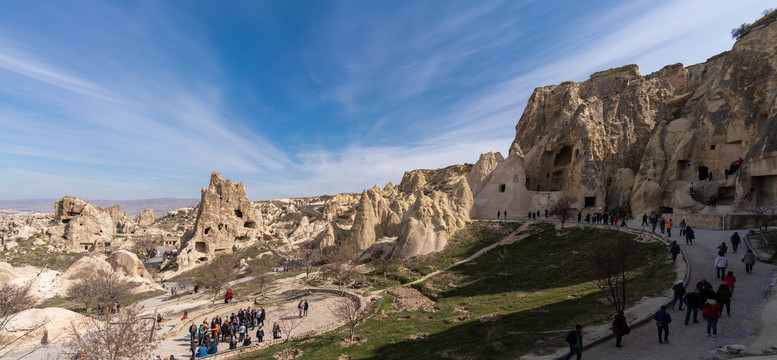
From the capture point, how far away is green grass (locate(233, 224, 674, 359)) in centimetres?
1309

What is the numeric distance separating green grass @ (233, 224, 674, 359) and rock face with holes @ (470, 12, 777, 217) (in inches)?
495

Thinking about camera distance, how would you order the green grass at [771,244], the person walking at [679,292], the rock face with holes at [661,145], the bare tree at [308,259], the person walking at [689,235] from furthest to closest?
the bare tree at [308,259] < the rock face with holes at [661,145] < the person walking at [689,235] < the green grass at [771,244] < the person walking at [679,292]

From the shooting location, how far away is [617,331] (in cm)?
991

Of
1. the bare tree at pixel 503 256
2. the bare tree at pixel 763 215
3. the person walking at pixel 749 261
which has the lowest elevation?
the bare tree at pixel 503 256

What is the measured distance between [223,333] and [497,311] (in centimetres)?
1492

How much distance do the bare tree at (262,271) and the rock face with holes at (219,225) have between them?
814cm

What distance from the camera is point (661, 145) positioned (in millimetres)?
38250

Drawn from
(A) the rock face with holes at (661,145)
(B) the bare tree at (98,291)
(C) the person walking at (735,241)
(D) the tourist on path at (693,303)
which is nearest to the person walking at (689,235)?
(C) the person walking at (735,241)

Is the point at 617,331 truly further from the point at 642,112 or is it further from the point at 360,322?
the point at 642,112

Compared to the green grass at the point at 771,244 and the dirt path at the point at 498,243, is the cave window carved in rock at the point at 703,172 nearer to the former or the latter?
the dirt path at the point at 498,243

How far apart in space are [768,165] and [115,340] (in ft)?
134

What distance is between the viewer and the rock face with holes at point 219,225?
47.8 meters

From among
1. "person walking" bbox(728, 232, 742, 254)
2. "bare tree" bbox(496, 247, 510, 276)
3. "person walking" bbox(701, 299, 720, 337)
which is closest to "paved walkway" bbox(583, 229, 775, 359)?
"person walking" bbox(701, 299, 720, 337)

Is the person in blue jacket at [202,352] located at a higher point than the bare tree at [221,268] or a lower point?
higher
